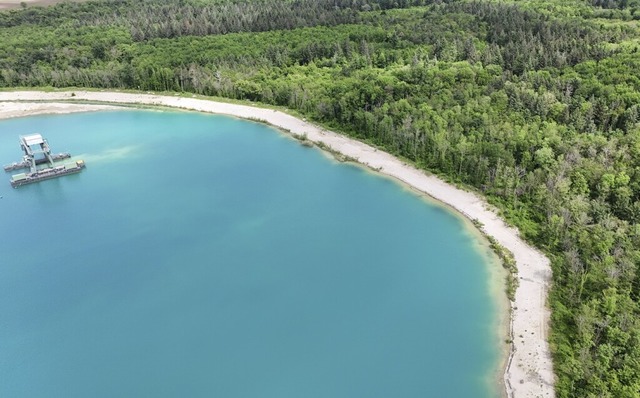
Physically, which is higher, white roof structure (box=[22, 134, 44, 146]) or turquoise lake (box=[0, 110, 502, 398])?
white roof structure (box=[22, 134, 44, 146])

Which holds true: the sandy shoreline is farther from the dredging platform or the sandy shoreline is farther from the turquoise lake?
the dredging platform

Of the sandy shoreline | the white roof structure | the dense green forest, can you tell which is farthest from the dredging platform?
the dense green forest

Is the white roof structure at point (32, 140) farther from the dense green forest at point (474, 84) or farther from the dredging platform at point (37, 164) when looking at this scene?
the dense green forest at point (474, 84)

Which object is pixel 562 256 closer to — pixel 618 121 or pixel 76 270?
pixel 618 121

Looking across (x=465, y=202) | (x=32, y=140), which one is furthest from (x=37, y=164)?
(x=465, y=202)

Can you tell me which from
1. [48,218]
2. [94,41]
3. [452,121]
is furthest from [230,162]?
[94,41]
